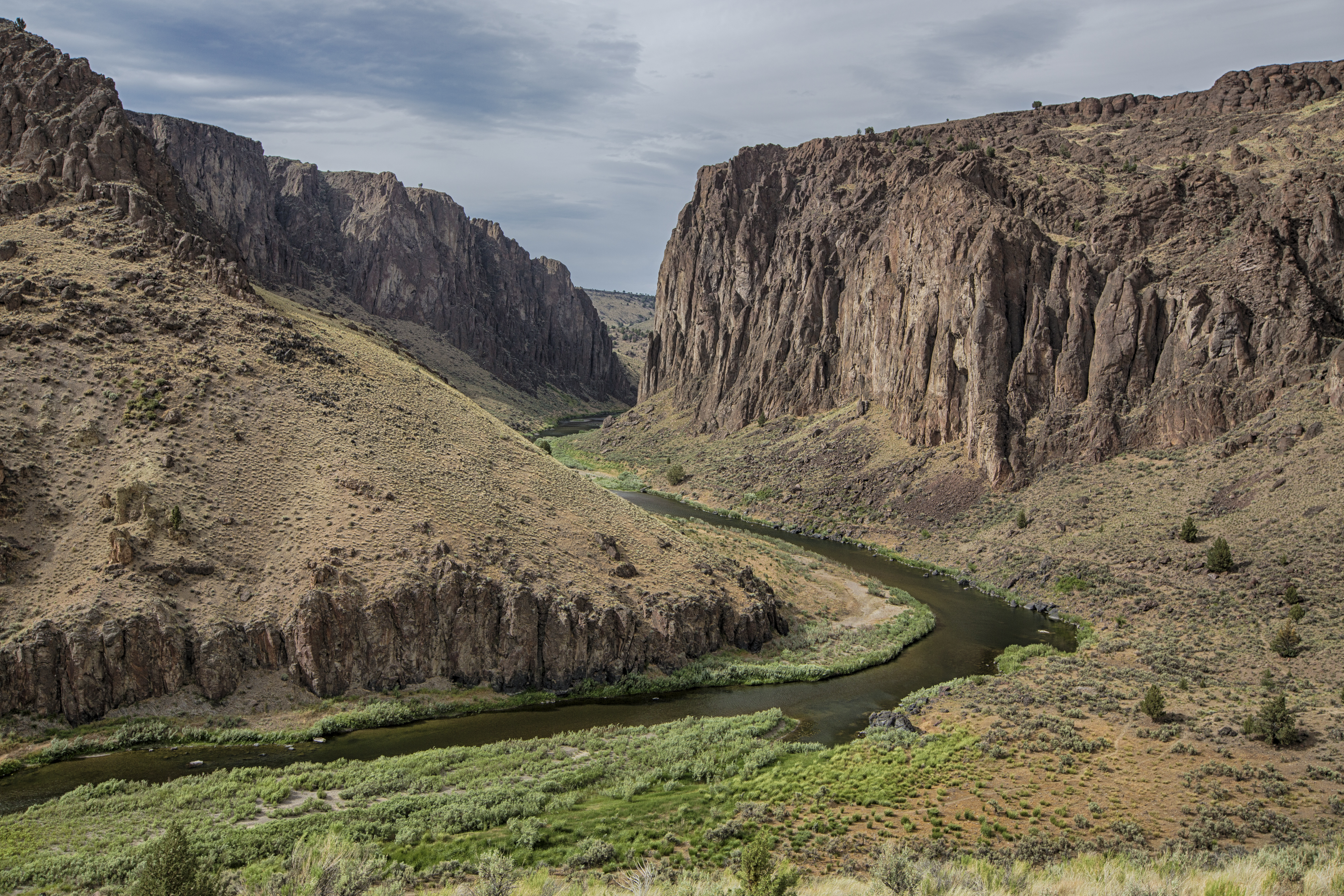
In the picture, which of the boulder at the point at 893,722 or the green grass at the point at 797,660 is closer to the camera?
the boulder at the point at 893,722

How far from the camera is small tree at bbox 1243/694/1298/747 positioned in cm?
3369

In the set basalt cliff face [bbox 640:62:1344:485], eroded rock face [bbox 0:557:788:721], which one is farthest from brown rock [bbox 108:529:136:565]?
basalt cliff face [bbox 640:62:1344:485]

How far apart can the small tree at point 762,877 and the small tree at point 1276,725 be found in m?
25.9

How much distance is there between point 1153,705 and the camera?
38.0 meters

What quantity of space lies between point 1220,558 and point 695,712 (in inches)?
1584

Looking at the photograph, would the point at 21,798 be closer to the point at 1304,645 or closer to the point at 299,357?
the point at 299,357

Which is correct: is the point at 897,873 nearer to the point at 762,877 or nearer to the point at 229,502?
the point at 762,877

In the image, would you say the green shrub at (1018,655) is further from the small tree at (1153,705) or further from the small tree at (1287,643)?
the small tree at (1287,643)

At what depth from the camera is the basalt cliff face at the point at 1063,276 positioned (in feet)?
238

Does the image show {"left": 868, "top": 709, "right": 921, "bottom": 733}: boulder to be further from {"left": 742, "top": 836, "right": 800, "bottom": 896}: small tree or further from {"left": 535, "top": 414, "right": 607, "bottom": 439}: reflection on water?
{"left": 535, "top": 414, "right": 607, "bottom": 439}: reflection on water

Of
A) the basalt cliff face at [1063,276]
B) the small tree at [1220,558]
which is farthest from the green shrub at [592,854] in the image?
the basalt cliff face at [1063,276]

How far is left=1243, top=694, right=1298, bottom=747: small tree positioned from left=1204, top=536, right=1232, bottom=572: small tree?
2281 centimetres

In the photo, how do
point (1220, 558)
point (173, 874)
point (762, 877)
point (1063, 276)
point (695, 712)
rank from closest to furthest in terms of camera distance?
point (173, 874)
point (762, 877)
point (695, 712)
point (1220, 558)
point (1063, 276)

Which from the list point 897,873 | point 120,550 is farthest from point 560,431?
point 897,873
